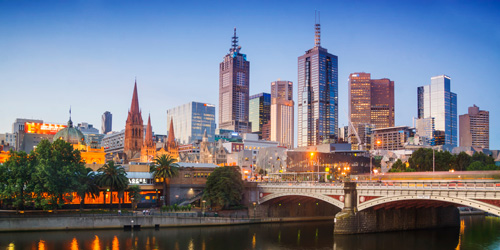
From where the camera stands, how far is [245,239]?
86.5 meters

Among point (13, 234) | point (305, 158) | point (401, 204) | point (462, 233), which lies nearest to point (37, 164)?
point (13, 234)

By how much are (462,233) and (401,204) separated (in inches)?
714

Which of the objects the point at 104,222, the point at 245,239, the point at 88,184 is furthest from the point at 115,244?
the point at 88,184

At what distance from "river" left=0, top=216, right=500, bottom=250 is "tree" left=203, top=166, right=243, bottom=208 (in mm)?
12019

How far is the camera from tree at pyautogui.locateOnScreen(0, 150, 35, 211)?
91.1 meters

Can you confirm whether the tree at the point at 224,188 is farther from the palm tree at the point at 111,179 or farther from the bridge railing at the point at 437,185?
the bridge railing at the point at 437,185

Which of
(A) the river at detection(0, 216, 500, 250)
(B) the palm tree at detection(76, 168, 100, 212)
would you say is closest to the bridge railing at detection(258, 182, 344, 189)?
(A) the river at detection(0, 216, 500, 250)

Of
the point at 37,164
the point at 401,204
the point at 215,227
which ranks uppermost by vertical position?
the point at 37,164

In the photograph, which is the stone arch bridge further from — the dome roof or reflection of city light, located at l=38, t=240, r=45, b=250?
A: the dome roof

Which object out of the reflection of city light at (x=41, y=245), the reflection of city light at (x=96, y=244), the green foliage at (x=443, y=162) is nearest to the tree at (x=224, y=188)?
the reflection of city light at (x=96, y=244)

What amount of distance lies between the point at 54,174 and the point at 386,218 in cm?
6708

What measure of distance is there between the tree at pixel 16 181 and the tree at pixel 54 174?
1801 mm

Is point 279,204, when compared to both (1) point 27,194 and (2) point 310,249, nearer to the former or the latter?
(2) point 310,249

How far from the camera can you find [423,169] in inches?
5886
